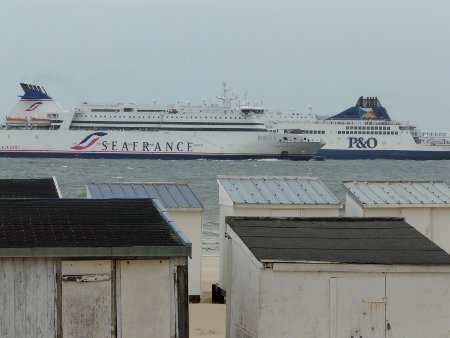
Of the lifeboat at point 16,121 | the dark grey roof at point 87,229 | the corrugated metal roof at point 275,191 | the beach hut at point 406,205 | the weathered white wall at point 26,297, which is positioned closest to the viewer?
the weathered white wall at point 26,297

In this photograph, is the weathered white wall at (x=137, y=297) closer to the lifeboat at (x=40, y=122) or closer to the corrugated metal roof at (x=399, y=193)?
the corrugated metal roof at (x=399, y=193)

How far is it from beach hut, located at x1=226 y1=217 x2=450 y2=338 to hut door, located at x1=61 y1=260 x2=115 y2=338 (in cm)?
125

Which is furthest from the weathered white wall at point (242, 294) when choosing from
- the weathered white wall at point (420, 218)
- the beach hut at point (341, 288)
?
the weathered white wall at point (420, 218)

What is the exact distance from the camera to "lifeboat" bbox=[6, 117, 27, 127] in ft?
319

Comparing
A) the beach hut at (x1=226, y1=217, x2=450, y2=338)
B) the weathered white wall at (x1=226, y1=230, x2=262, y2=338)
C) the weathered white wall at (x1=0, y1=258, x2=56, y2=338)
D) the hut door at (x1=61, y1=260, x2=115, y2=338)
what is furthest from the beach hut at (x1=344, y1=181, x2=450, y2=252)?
the weathered white wall at (x1=0, y1=258, x2=56, y2=338)

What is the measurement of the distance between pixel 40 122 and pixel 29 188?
276ft

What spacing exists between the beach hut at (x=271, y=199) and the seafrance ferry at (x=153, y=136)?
260 ft

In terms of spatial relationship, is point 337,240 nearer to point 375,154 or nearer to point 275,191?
point 275,191

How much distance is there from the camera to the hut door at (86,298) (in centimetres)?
823

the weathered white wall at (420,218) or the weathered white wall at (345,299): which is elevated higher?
the weathered white wall at (420,218)

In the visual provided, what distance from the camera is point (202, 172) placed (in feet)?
235

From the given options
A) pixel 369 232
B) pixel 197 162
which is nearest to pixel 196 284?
pixel 369 232

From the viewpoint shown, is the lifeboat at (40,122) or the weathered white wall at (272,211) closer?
the weathered white wall at (272,211)

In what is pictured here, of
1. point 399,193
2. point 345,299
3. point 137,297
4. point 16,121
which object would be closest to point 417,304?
point 345,299
